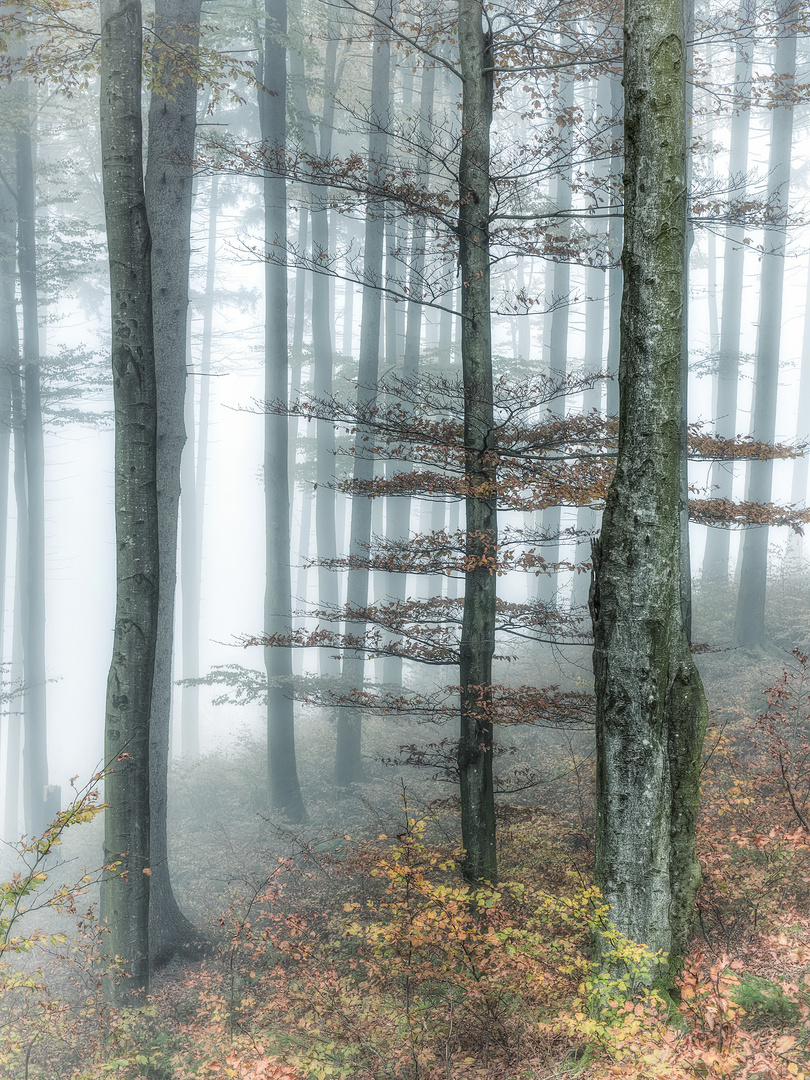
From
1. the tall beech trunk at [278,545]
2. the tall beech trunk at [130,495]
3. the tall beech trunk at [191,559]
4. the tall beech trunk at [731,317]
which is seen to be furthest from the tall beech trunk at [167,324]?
the tall beech trunk at [191,559]

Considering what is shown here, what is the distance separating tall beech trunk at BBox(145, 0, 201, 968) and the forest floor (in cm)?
98

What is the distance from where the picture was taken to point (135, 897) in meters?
6.25

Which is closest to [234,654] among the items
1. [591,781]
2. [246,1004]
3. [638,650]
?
[591,781]

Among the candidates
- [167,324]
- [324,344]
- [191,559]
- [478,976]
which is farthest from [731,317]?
[191,559]

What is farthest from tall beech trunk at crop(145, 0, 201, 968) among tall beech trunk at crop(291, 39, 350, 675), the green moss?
tall beech trunk at crop(291, 39, 350, 675)

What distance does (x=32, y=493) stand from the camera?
50.1 ft

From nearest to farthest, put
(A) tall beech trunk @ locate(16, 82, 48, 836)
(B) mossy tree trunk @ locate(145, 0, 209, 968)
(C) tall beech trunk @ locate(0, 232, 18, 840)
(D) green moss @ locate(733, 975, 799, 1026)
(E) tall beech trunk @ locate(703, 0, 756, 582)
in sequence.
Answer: (D) green moss @ locate(733, 975, 799, 1026)
(B) mossy tree trunk @ locate(145, 0, 209, 968)
(A) tall beech trunk @ locate(16, 82, 48, 836)
(C) tall beech trunk @ locate(0, 232, 18, 840)
(E) tall beech trunk @ locate(703, 0, 756, 582)

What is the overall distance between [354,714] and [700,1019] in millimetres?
9525

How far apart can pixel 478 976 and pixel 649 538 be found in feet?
10.6

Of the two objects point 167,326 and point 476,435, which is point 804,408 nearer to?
point 476,435

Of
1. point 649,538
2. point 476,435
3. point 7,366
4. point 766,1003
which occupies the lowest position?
point 766,1003

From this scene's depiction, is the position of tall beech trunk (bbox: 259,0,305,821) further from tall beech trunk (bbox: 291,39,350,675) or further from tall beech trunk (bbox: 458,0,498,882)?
tall beech trunk (bbox: 458,0,498,882)

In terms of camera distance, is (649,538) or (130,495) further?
(130,495)

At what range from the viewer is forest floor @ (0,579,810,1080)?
3652 mm
